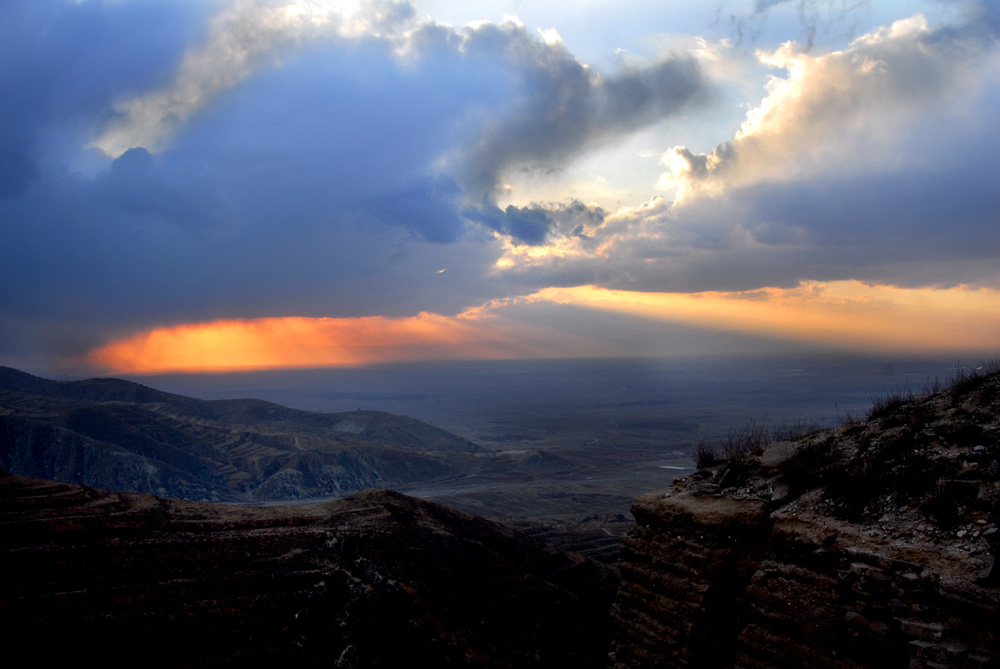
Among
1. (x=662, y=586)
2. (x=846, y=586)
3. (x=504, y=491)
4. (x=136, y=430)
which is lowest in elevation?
(x=504, y=491)

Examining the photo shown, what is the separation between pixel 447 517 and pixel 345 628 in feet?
33.1

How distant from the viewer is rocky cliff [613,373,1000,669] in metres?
5.24

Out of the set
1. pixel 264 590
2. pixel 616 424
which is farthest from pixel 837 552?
pixel 616 424

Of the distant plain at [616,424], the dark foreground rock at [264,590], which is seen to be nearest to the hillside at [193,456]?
the distant plain at [616,424]

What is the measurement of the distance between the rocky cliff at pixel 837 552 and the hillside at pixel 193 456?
62.3m

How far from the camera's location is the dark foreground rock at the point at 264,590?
516 inches

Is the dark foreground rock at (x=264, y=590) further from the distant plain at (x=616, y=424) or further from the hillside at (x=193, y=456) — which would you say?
the hillside at (x=193, y=456)

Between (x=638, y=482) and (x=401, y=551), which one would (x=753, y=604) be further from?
(x=638, y=482)

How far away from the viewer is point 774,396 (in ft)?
458

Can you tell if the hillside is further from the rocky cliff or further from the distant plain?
the rocky cliff

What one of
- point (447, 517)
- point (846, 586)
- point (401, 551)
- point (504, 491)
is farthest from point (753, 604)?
point (504, 491)

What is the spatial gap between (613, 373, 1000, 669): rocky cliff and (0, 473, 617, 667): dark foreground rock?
30.6ft

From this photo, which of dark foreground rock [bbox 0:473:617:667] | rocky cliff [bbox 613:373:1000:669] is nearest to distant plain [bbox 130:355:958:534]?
rocky cliff [bbox 613:373:1000:669]

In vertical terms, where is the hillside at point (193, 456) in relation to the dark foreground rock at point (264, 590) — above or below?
below
